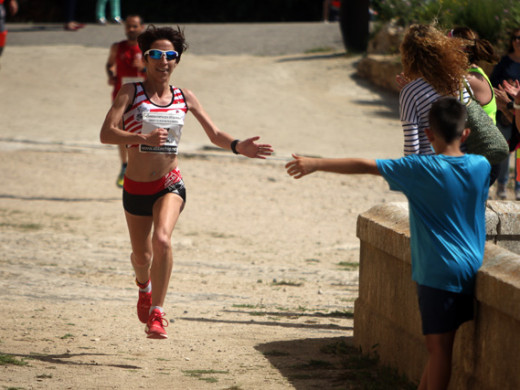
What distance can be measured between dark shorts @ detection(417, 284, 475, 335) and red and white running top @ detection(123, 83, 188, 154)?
2250 mm

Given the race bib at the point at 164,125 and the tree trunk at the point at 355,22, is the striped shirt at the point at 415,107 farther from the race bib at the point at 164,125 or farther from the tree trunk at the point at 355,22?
the tree trunk at the point at 355,22

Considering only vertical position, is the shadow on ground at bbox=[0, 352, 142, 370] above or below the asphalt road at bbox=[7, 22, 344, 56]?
above

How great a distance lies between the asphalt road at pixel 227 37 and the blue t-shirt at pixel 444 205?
17.4 meters

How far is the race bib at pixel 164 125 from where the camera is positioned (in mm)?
5465

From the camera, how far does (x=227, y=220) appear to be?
10539 millimetres

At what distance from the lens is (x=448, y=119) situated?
376cm

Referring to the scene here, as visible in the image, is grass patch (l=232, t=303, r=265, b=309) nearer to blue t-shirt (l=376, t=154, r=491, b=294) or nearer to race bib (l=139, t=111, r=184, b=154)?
race bib (l=139, t=111, r=184, b=154)

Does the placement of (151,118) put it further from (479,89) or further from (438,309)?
(438,309)

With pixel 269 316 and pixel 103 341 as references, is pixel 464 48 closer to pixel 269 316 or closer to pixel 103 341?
pixel 269 316

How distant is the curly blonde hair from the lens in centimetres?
458

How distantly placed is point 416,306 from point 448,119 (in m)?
1.25

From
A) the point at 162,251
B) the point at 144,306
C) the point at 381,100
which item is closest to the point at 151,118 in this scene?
the point at 162,251

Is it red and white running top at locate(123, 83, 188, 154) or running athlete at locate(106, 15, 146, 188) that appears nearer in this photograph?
red and white running top at locate(123, 83, 188, 154)

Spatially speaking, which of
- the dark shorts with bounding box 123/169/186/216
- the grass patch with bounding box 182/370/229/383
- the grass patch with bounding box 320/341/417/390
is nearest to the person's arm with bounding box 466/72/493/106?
the grass patch with bounding box 320/341/417/390
